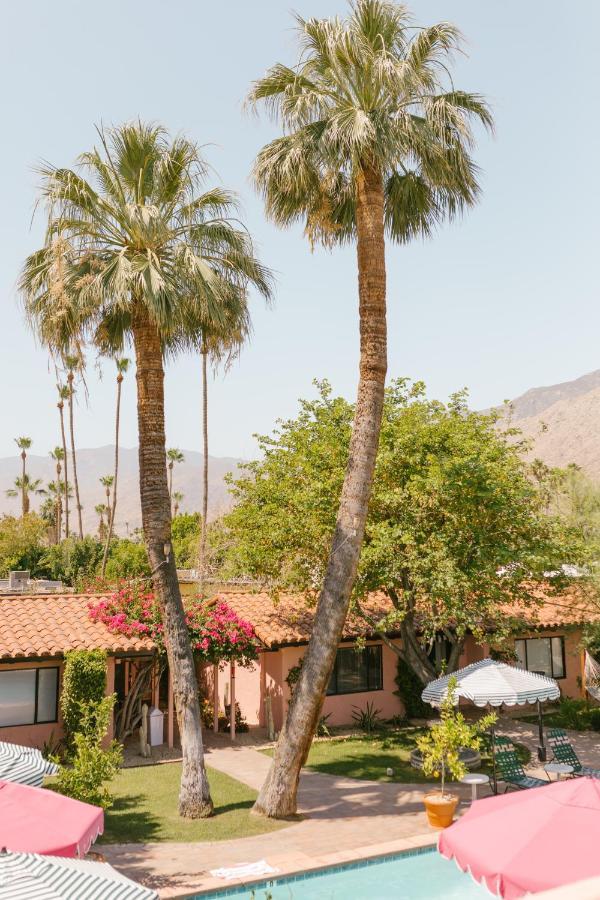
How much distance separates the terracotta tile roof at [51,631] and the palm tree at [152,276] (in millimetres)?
5776

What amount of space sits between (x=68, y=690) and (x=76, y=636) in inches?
64.0

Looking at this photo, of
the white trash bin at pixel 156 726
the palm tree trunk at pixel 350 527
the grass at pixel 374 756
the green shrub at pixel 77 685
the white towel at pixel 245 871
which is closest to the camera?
the white towel at pixel 245 871

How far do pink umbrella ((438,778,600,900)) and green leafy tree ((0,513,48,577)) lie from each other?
5598 centimetres

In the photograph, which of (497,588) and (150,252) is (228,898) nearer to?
(497,588)

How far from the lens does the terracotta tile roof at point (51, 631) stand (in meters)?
18.9

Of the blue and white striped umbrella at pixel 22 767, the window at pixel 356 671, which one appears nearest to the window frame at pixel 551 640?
the window at pixel 356 671

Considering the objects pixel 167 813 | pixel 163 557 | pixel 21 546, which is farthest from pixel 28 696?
pixel 21 546

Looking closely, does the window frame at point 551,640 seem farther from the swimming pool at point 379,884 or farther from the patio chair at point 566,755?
the swimming pool at point 379,884

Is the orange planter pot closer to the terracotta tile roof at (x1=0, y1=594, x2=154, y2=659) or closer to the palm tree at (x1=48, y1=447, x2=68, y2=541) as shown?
the terracotta tile roof at (x1=0, y1=594, x2=154, y2=659)

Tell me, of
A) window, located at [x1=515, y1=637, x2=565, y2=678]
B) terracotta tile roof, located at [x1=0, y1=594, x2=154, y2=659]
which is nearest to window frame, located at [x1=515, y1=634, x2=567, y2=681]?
window, located at [x1=515, y1=637, x2=565, y2=678]

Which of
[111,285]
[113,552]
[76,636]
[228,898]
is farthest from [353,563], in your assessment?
[113,552]

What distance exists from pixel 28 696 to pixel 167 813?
6.92 metres

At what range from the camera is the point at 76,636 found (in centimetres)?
1986

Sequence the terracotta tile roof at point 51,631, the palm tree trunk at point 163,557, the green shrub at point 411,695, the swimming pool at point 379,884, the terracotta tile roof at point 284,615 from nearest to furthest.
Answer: the swimming pool at point 379,884 < the palm tree trunk at point 163,557 < the terracotta tile roof at point 51,631 < the terracotta tile roof at point 284,615 < the green shrub at point 411,695
